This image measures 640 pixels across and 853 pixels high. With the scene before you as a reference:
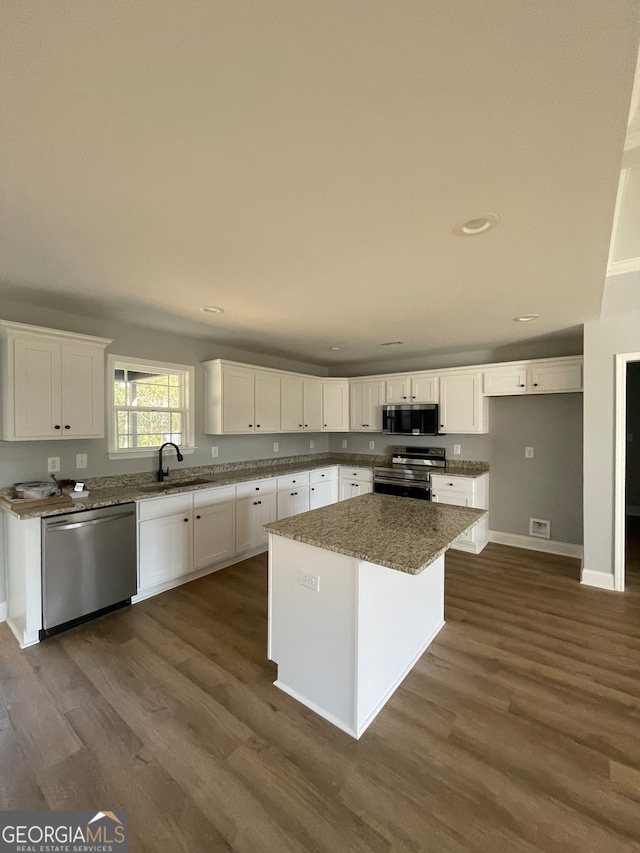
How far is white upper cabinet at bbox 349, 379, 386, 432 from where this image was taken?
516 centimetres

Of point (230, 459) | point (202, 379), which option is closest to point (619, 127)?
point (202, 379)

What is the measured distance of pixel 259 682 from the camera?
6.77 feet

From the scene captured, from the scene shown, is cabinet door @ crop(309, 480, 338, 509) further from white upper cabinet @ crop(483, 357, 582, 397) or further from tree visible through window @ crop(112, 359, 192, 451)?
white upper cabinet @ crop(483, 357, 582, 397)

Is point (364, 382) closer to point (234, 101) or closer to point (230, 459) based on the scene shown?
point (230, 459)

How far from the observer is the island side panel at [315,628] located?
1751 millimetres

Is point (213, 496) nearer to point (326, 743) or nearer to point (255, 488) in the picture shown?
point (255, 488)

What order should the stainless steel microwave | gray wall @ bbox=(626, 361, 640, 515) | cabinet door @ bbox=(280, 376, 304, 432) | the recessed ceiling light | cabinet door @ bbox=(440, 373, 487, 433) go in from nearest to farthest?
1. the recessed ceiling light
2. cabinet door @ bbox=(440, 373, 487, 433)
3. the stainless steel microwave
4. cabinet door @ bbox=(280, 376, 304, 432)
5. gray wall @ bbox=(626, 361, 640, 515)

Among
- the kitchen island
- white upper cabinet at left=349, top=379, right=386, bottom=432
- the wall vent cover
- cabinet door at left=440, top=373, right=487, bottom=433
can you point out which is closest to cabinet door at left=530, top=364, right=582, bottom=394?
cabinet door at left=440, top=373, right=487, bottom=433

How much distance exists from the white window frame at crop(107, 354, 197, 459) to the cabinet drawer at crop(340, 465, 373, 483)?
7.37ft

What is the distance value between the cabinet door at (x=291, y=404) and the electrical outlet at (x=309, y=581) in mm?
2935

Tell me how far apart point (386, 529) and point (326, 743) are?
106cm

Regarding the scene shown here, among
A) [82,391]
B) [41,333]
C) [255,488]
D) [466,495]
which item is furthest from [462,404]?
[41,333]

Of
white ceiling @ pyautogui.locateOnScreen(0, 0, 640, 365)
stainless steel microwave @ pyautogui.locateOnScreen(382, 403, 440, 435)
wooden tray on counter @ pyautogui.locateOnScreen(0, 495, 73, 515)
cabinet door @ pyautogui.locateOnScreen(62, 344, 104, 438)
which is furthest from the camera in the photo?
stainless steel microwave @ pyautogui.locateOnScreen(382, 403, 440, 435)

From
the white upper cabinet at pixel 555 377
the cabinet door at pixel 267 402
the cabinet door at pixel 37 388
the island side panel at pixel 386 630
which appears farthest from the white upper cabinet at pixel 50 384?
the white upper cabinet at pixel 555 377
